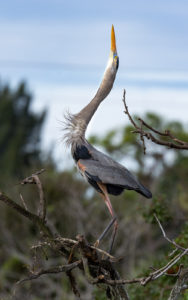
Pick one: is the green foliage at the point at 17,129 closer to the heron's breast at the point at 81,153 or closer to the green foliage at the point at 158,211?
the green foliage at the point at 158,211

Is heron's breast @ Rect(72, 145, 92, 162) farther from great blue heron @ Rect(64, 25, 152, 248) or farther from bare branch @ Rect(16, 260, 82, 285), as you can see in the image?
bare branch @ Rect(16, 260, 82, 285)

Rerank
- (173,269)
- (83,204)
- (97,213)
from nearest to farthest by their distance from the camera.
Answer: (173,269)
(97,213)
(83,204)

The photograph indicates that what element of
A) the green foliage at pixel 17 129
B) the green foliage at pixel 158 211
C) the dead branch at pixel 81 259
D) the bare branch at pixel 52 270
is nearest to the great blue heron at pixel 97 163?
the dead branch at pixel 81 259

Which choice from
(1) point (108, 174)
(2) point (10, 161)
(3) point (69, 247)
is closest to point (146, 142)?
(1) point (108, 174)

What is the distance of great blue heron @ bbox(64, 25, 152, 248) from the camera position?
566 centimetres

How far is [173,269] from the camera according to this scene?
6.62m

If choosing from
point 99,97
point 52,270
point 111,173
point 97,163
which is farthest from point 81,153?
point 52,270

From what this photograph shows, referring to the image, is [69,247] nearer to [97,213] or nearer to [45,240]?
[45,240]

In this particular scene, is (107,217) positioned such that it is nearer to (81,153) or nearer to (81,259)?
(81,153)

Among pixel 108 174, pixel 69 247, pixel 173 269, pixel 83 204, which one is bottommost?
pixel 83 204

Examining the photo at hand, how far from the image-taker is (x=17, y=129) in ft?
133

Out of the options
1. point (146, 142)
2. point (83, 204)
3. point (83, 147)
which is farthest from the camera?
point (83, 204)

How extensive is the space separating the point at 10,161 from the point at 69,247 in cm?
3062

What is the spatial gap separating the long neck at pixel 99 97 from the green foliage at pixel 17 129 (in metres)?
27.2
